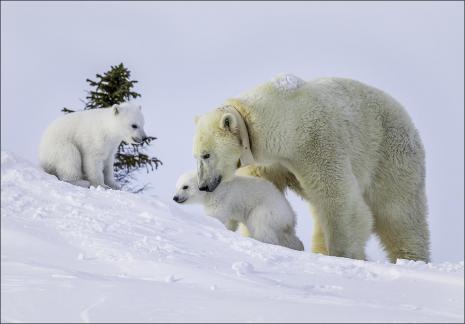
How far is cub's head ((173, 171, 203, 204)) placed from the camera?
7098mm

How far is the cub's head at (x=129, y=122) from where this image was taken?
7375 millimetres

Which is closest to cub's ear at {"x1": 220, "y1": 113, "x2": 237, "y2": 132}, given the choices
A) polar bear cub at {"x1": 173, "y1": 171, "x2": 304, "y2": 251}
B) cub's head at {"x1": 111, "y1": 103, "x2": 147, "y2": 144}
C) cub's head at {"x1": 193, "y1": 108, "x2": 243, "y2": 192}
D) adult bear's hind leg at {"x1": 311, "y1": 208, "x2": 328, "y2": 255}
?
cub's head at {"x1": 193, "y1": 108, "x2": 243, "y2": 192}

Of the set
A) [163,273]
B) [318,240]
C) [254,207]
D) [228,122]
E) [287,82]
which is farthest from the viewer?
[318,240]

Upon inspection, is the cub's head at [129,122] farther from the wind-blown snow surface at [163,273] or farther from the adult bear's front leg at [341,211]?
the adult bear's front leg at [341,211]

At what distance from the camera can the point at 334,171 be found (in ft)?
21.6

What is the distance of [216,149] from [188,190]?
0.71 meters

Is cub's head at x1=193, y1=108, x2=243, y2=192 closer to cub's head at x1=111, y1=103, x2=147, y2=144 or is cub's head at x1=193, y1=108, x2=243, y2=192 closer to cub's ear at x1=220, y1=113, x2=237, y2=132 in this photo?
cub's ear at x1=220, y1=113, x2=237, y2=132

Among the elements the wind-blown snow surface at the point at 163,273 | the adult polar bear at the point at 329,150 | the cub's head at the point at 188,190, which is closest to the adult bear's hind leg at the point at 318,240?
the adult polar bear at the point at 329,150

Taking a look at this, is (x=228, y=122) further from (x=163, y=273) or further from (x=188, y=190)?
(x=163, y=273)

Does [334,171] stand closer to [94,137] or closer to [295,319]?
[94,137]

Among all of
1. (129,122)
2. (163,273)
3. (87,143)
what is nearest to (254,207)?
(129,122)

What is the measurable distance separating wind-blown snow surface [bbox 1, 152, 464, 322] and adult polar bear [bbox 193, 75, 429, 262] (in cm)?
109

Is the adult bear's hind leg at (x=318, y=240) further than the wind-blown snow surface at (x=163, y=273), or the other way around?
the adult bear's hind leg at (x=318, y=240)

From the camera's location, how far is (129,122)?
7.45 metres
